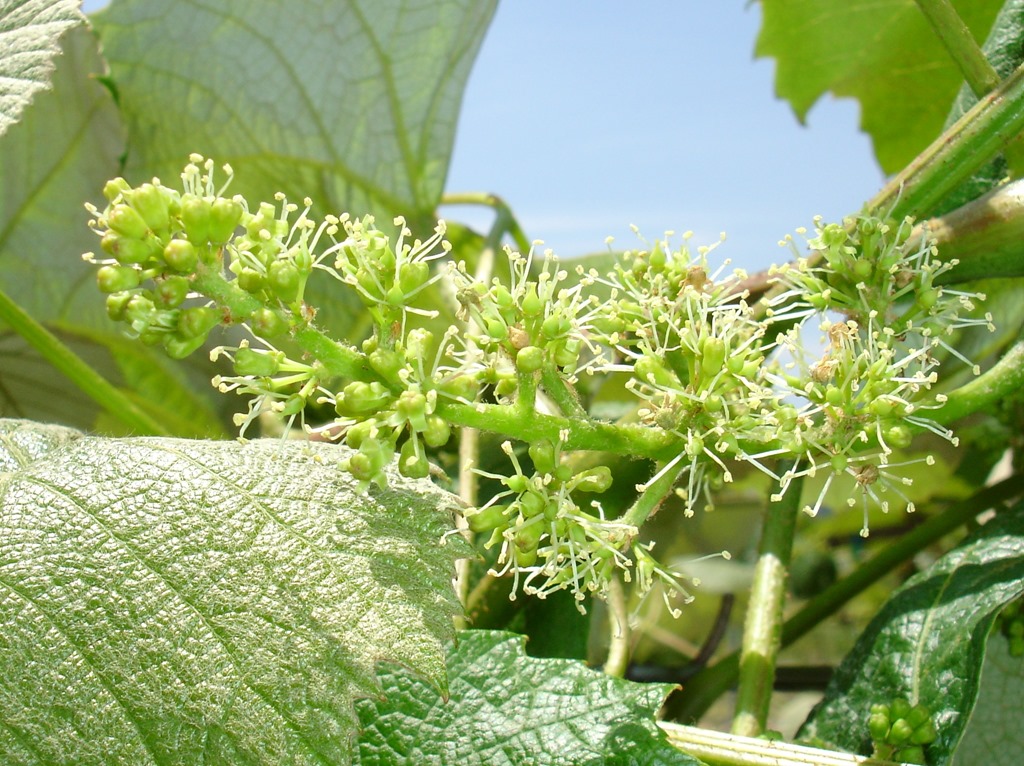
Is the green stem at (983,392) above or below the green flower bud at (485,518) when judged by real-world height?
above

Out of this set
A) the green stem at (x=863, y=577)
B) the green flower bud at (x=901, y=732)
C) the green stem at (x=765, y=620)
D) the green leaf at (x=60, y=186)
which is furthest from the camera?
the green leaf at (x=60, y=186)

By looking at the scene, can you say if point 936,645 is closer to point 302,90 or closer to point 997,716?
point 997,716

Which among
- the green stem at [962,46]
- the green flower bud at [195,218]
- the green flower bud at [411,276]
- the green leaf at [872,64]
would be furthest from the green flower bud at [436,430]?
the green leaf at [872,64]

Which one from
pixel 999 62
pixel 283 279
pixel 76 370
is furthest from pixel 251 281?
pixel 999 62

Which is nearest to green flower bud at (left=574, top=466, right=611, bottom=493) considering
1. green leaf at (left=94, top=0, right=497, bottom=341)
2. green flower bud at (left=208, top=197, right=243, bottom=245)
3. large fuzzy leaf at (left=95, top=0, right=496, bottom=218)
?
green flower bud at (left=208, top=197, right=243, bottom=245)

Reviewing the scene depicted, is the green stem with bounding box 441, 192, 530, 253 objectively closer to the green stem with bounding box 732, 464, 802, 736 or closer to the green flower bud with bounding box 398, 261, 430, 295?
the green stem with bounding box 732, 464, 802, 736

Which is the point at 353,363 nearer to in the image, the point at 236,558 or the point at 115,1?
the point at 236,558

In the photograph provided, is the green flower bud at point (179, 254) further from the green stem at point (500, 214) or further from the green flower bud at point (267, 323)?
the green stem at point (500, 214)
